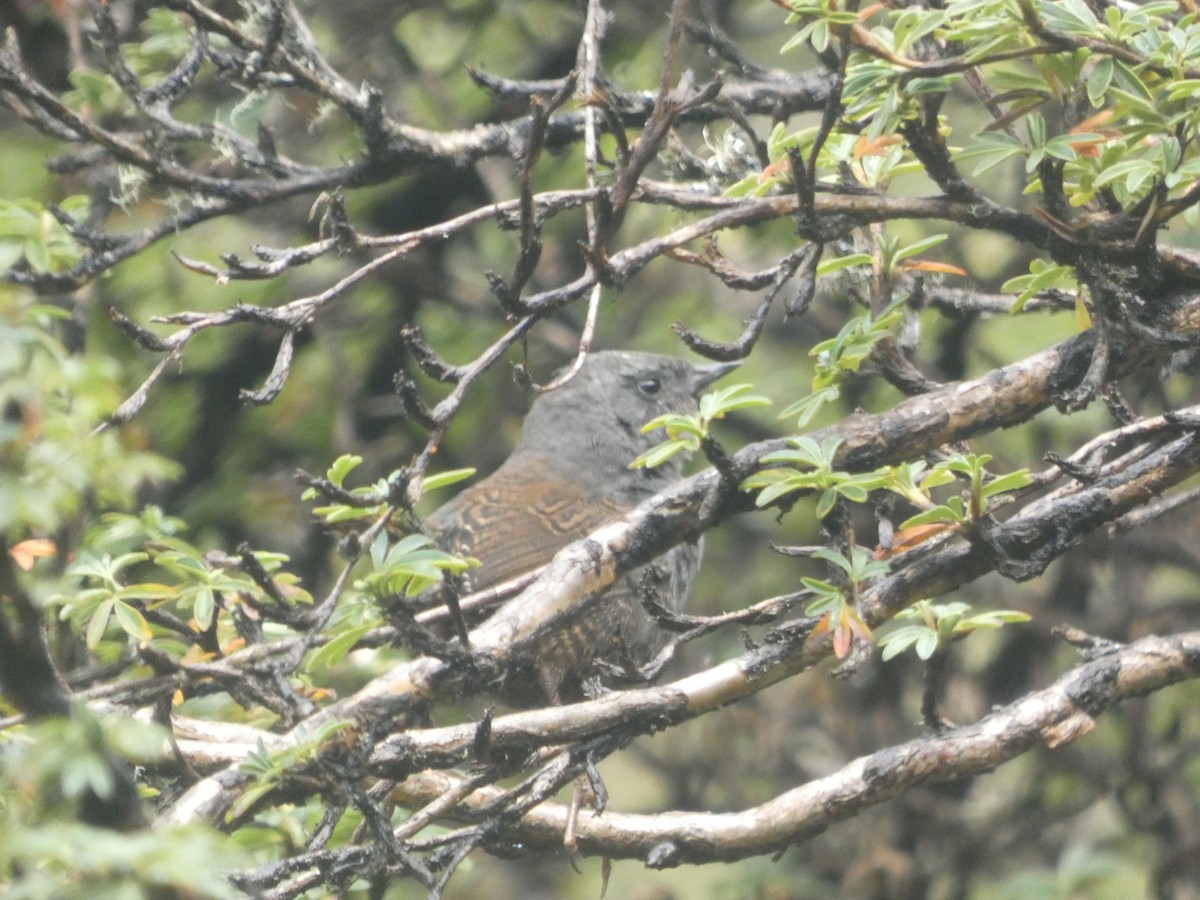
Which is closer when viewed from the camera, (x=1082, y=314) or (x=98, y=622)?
(x=98, y=622)

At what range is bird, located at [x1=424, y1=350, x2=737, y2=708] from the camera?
432 cm

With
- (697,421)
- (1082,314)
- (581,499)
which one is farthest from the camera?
(581,499)

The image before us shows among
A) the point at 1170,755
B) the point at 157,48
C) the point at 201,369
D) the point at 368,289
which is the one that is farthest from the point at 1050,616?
the point at 157,48

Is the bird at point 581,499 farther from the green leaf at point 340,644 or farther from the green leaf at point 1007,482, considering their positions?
the green leaf at point 1007,482

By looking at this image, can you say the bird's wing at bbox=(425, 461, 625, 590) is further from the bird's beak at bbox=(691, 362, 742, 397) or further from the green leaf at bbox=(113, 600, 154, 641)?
the green leaf at bbox=(113, 600, 154, 641)

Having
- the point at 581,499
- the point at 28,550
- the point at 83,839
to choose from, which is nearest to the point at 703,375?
the point at 581,499

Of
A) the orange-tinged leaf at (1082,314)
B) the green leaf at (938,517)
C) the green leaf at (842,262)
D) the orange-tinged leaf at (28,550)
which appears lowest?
the green leaf at (938,517)

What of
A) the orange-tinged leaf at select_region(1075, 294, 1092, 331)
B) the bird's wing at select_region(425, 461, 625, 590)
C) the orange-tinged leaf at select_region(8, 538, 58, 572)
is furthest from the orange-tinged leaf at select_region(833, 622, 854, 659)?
the bird's wing at select_region(425, 461, 625, 590)

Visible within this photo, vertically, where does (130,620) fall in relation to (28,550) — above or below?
below

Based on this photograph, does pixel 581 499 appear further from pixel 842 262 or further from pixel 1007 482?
pixel 1007 482

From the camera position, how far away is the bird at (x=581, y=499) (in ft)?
14.2

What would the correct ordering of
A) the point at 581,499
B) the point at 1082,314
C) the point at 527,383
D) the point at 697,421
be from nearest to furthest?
the point at 527,383 < the point at 697,421 < the point at 1082,314 < the point at 581,499

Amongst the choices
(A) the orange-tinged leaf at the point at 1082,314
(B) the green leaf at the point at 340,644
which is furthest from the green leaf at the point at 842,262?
(B) the green leaf at the point at 340,644

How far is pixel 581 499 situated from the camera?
5098 mm
